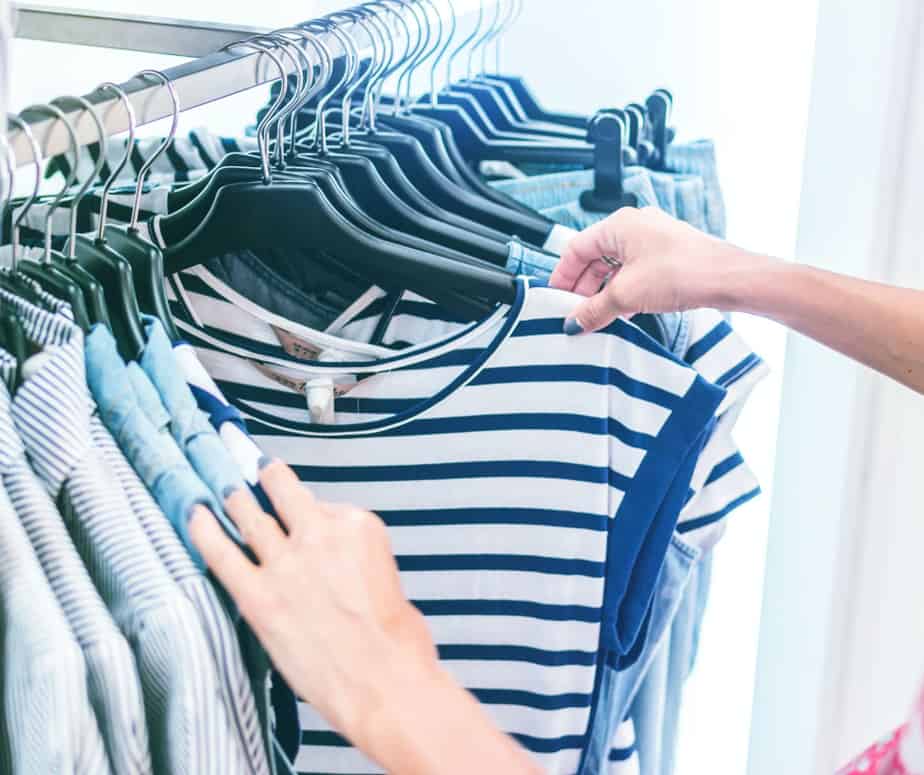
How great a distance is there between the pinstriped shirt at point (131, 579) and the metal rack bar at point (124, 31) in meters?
0.30

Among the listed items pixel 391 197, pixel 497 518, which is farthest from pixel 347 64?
pixel 497 518

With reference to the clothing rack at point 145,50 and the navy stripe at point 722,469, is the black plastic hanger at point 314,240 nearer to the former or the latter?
the clothing rack at point 145,50

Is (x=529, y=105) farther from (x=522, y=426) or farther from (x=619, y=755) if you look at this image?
(x=619, y=755)

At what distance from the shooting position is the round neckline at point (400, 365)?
712 mm

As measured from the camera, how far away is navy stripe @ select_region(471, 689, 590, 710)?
763 mm

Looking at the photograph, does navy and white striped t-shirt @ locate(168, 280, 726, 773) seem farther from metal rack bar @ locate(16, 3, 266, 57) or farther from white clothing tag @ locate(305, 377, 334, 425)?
metal rack bar @ locate(16, 3, 266, 57)

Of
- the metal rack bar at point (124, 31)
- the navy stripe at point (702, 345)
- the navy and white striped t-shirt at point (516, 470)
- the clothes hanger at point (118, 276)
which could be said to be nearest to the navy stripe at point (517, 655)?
the navy and white striped t-shirt at point (516, 470)

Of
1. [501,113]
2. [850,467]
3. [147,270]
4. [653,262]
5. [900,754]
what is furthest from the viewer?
[850,467]

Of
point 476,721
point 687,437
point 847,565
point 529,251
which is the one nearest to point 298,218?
point 529,251

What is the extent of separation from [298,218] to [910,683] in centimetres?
96

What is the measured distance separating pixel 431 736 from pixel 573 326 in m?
0.35

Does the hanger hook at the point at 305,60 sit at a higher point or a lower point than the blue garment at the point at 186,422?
higher

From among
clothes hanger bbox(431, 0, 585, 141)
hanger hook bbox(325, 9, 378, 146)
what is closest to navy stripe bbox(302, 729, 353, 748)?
hanger hook bbox(325, 9, 378, 146)

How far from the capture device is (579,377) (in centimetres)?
71
